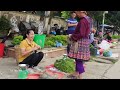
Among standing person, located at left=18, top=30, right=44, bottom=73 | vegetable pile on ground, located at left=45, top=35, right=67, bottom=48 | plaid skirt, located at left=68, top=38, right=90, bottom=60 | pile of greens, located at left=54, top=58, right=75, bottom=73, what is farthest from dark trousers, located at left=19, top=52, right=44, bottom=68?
vegetable pile on ground, located at left=45, top=35, right=67, bottom=48

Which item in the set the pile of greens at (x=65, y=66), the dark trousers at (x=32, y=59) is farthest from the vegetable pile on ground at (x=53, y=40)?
the dark trousers at (x=32, y=59)

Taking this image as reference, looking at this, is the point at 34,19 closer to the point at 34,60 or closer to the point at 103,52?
the point at 103,52

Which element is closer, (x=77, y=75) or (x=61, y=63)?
(x=77, y=75)

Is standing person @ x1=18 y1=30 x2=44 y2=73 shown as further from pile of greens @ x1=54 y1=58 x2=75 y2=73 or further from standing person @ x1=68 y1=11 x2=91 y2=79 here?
standing person @ x1=68 y1=11 x2=91 y2=79

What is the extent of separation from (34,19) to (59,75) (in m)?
12.7

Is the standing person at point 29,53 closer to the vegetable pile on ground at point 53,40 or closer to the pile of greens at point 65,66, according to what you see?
the pile of greens at point 65,66

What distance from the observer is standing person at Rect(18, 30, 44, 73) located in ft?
24.8

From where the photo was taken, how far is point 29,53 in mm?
7668

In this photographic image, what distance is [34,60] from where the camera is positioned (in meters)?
7.66

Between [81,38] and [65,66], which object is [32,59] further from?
[81,38]

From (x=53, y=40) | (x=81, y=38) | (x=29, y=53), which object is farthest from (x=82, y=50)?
(x=53, y=40)

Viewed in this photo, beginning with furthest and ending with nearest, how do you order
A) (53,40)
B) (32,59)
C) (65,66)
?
1. (53,40)
2. (65,66)
3. (32,59)

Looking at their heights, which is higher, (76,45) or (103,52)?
(76,45)
